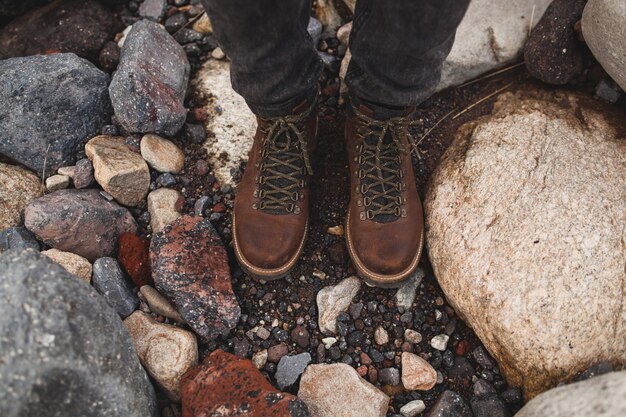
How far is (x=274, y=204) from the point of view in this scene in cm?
235

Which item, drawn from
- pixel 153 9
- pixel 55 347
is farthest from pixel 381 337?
pixel 153 9

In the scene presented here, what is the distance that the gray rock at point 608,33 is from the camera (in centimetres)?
221

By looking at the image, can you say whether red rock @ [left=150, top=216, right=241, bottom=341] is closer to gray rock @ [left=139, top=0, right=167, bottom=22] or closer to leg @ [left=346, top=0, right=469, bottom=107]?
leg @ [left=346, top=0, right=469, bottom=107]

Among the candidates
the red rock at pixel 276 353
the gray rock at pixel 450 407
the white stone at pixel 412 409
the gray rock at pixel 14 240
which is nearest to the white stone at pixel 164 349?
the red rock at pixel 276 353

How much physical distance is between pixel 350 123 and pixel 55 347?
1.36m

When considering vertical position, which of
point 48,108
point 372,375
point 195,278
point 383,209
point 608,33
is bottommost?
point 372,375

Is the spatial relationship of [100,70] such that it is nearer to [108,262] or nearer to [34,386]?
[108,262]

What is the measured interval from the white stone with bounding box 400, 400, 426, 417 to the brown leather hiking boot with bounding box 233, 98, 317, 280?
2.18 ft

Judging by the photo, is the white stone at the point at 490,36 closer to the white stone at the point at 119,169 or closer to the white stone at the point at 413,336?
the white stone at the point at 413,336

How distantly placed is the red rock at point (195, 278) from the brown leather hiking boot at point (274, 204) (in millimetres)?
110

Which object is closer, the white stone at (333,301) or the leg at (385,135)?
the leg at (385,135)

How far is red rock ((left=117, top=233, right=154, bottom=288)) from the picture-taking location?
236cm

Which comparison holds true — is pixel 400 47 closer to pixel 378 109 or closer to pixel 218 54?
pixel 378 109

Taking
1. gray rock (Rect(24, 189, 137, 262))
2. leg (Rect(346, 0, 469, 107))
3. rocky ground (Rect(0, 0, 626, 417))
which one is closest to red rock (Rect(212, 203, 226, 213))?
rocky ground (Rect(0, 0, 626, 417))
